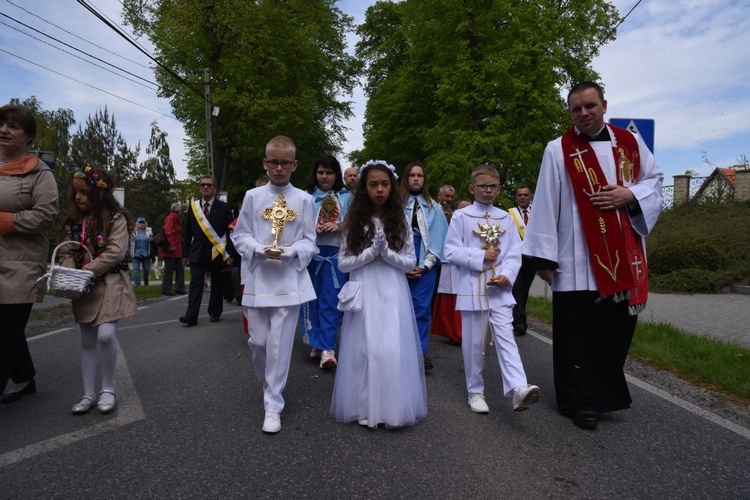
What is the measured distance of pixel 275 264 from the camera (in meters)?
4.07

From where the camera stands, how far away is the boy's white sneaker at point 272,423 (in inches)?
146

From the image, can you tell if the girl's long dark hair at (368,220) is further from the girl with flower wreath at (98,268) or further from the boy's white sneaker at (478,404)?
the girl with flower wreath at (98,268)

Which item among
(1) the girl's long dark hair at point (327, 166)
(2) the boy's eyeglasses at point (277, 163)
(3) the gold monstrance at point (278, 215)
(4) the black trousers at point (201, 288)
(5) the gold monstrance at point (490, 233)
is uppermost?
(1) the girl's long dark hair at point (327, 166)

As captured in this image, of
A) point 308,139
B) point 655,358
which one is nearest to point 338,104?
point 308,139

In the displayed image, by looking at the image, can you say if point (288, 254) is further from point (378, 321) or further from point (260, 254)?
point (378, 321)

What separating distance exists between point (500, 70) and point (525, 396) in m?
17.6

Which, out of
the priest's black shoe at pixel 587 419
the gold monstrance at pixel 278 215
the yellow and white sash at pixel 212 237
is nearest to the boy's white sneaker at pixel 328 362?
the gold monstrance at pixel 278 215

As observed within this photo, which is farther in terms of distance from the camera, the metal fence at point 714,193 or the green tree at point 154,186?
the green tree at point 154,186

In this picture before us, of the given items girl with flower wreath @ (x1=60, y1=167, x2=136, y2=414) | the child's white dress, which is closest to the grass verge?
the child's white dress

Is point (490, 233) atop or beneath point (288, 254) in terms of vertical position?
atop

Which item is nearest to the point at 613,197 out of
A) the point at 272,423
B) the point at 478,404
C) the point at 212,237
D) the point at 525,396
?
the point at 525,396

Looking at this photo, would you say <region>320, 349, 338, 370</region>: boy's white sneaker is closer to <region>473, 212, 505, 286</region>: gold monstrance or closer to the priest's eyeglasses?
<region>473, 212, 505, 286</region>: gold monstrance

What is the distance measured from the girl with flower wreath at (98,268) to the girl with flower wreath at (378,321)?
1677 millimetres

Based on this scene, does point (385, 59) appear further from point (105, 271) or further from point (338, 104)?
point (105, 271)
